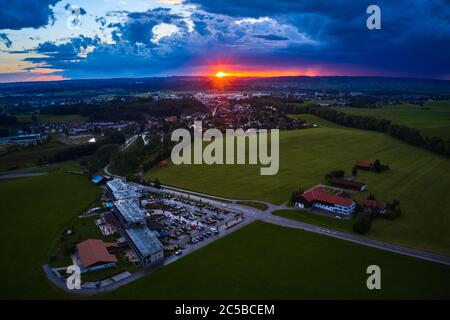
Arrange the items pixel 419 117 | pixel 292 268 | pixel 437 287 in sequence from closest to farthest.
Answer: pixel 437 287 < pixel 292 268 < pixel 419 117

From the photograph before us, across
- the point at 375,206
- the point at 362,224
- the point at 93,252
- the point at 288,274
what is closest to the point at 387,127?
the point at 375,206

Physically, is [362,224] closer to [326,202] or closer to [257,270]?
[326,202]

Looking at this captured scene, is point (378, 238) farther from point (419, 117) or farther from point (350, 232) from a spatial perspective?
point (419, 117)

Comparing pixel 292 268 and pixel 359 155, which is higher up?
pixel 359 155

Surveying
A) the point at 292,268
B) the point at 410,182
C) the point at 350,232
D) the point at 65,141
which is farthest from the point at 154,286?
the point at 65,141

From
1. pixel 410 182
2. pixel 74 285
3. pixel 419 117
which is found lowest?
pixel 74 285

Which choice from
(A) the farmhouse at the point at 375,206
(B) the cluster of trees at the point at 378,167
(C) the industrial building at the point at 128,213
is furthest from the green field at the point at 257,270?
(B) the cluster of trees at the point at 378,167
